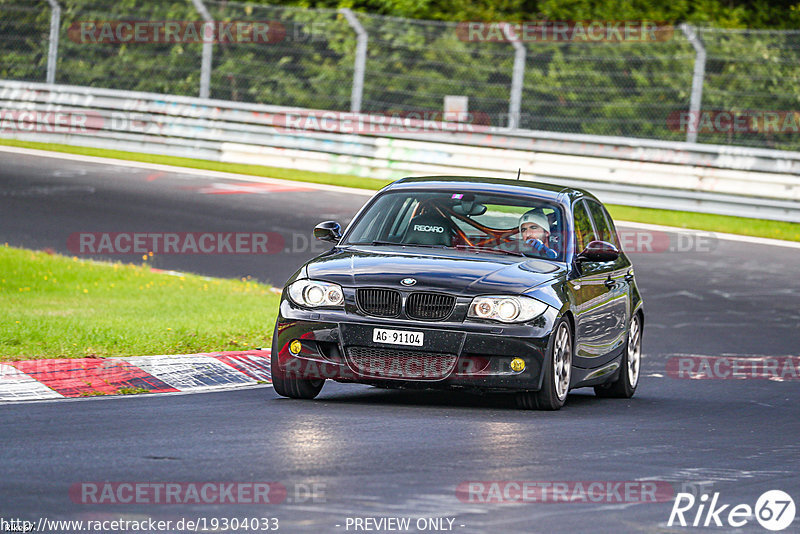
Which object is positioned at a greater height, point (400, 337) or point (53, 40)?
point (53, 40)

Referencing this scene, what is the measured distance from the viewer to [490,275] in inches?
373

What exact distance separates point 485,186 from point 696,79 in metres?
12.8

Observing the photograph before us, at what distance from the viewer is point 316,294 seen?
31.1 ft

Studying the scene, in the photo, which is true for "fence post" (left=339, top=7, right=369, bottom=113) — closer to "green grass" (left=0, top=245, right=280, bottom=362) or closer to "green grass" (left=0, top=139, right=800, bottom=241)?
"green grass" (left=0, top=139, right=800, bottom=241)

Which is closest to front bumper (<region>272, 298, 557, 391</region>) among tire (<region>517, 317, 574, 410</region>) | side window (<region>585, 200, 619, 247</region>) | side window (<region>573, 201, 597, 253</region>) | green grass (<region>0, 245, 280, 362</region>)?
tire (<region>517, 317, 574, 410</region>)

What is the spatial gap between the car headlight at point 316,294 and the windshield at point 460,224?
1021 millimetres

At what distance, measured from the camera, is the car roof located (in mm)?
10750

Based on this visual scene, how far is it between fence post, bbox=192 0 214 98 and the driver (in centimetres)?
1663

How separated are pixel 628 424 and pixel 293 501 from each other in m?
3.71

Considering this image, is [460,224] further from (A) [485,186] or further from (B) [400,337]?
(B) [400,337]

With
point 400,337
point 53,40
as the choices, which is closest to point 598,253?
point 400,337

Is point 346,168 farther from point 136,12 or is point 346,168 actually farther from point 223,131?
point 136,12

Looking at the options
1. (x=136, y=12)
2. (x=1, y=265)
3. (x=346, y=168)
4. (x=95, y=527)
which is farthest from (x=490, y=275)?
(x=136, y=12)

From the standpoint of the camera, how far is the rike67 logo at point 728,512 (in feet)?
21.3
